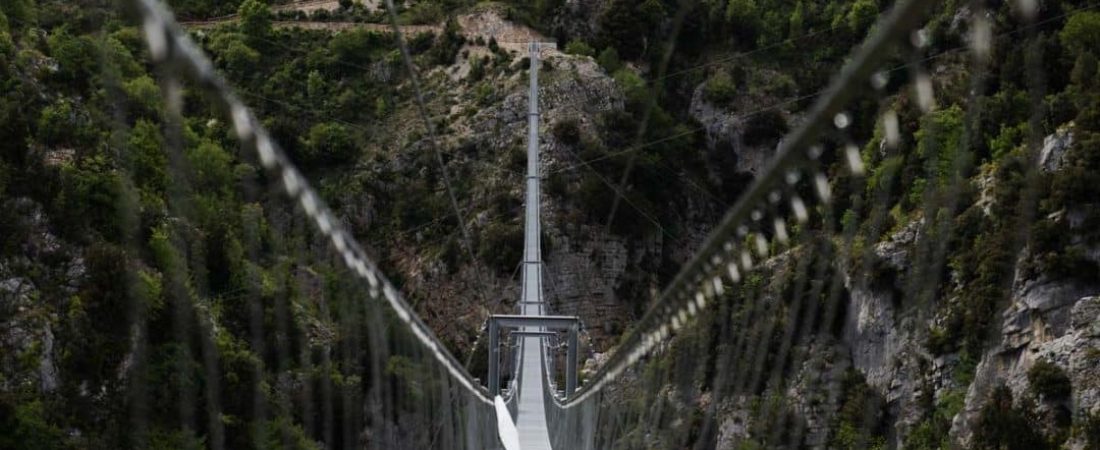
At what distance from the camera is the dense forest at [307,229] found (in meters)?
26.1

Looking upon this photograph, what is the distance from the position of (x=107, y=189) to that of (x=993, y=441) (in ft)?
67.6

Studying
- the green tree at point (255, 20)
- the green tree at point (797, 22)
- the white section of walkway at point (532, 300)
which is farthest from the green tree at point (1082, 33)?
the green tree at point (255, 20)

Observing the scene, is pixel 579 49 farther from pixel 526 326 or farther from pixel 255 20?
pixel 526 326

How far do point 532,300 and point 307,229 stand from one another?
28.7m

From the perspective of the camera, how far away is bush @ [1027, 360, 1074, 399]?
88.4 feet

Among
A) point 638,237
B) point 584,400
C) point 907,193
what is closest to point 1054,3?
point 907,193

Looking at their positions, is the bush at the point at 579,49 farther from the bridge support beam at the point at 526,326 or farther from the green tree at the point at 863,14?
the bridge support beam at the point at 526,326

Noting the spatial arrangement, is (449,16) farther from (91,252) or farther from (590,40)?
(91,252)

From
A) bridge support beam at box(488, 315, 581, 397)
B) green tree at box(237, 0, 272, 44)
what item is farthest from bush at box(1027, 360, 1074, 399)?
green tree at box(237, 0, 272, 44)

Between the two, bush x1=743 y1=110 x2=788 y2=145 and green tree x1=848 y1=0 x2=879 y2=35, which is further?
bush x1=743 y1=110 x2=788 y2=145

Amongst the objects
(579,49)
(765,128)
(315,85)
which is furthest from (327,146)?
(765,128)

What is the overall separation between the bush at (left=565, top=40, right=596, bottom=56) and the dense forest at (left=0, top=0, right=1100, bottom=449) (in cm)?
595

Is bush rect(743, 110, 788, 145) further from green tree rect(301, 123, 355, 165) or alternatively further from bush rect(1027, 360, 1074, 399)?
bush rect(1027, 360, 1074, 399)

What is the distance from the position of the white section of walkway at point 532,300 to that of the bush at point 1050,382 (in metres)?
8.80
